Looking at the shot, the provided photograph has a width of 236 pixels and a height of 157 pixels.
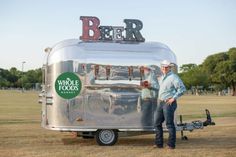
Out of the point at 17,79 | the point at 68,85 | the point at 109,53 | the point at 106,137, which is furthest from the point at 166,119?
the point at 17,79

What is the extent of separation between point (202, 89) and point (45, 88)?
117 m

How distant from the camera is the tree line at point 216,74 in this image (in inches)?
3873

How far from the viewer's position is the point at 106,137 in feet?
39.5

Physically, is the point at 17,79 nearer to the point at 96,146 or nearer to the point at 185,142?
the point at 185,142

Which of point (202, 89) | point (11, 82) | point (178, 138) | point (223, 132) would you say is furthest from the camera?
point (11, 82)

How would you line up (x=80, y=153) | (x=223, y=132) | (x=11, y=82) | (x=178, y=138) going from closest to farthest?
(x=80, y=153), (x=178, y=138), (x=223, y=132), (x=11, y=82)

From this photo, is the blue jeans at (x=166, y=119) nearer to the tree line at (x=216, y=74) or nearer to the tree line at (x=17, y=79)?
the tree line at (x=216, y=74)

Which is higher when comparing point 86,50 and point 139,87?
point 86,50

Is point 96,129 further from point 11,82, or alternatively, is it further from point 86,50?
point 11,82

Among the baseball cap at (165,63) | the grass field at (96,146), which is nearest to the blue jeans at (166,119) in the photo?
the grass field at (96,146)

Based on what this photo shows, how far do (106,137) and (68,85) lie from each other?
1.67m

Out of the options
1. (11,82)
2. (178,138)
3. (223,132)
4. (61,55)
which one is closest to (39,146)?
(61,55)

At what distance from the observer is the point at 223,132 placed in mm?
Answer: 15695

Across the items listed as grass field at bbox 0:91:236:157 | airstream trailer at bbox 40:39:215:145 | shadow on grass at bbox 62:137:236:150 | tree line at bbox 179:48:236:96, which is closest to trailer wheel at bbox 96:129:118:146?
airstream trailer at bbox 40:39:215:145
